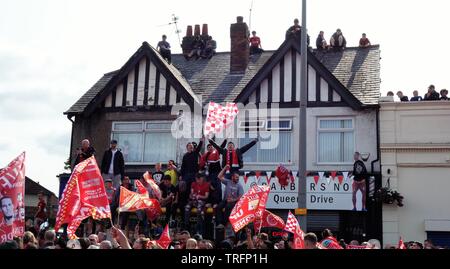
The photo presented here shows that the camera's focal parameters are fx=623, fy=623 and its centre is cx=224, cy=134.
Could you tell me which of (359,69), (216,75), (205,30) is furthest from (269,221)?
(205,30)

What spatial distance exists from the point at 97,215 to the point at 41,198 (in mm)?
6033

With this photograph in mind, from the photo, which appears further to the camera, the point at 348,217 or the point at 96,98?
the point at 96,98

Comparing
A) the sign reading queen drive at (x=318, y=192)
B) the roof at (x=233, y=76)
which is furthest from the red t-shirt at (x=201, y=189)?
the roof at (x=233, y=76)

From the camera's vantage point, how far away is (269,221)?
47.9 feet

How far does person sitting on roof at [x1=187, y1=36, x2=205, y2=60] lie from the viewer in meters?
25.4

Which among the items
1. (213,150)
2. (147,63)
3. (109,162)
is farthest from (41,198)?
(147,63)

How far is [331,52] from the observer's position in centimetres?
2311

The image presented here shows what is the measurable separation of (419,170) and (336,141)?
2753 millimetres

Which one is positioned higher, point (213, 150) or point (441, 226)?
point (213, 150)

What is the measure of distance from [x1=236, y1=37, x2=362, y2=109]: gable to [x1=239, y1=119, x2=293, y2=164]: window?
74 cm
